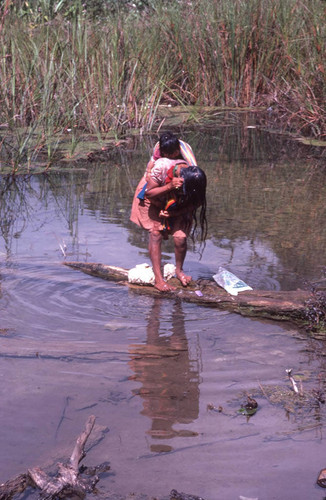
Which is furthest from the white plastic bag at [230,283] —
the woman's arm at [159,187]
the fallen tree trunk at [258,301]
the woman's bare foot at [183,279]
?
the woman's arm at [159,187]

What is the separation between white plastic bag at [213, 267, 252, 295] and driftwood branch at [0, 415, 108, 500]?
2.19 metres

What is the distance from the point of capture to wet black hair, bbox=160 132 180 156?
452 centimetres

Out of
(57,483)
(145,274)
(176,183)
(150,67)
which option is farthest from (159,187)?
(150,67)

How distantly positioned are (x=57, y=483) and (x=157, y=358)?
56.3 inches

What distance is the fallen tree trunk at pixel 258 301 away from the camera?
13.4 ft

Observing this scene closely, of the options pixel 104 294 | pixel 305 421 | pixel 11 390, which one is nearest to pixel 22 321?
pixel 104 294

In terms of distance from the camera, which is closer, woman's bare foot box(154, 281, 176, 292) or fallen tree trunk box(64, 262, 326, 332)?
fallen tree trunk box(64, 262, 326, 332)

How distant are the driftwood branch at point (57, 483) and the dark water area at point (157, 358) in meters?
0.08

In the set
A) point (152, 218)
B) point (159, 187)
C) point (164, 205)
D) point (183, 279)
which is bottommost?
point (183, 279)

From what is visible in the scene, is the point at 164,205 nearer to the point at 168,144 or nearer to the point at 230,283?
the point at 168,144

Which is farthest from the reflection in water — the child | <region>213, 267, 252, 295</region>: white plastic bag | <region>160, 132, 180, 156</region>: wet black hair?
<region>160, 132, 180, 156</region>: wet black hair

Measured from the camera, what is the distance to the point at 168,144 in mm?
4520

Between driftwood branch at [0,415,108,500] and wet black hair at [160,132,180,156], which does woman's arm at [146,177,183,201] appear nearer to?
wet black hair at [160,132,180,156]

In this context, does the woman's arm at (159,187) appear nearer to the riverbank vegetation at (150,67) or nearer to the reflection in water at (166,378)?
the reflection in water at (166,378)
